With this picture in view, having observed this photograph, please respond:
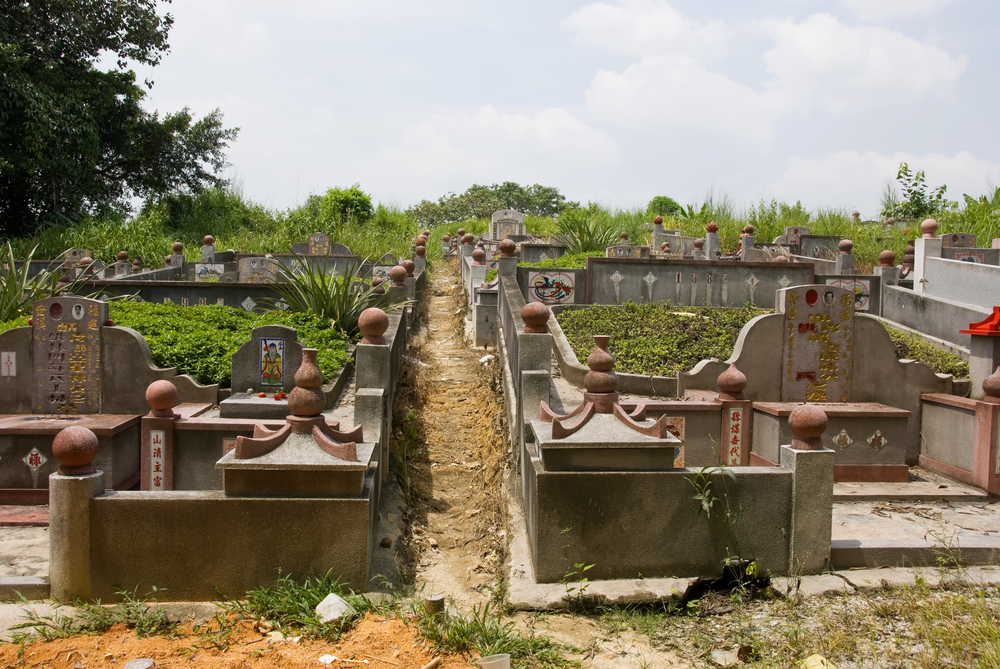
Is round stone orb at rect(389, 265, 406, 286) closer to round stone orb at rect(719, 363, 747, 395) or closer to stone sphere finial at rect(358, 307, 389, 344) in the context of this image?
stone sphere finial at rect(358, 307, 389, 344)

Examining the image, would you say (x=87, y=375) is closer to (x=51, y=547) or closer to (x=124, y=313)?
(x=51, y=547)

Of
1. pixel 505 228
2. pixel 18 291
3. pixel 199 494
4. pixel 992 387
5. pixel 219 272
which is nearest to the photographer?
pixel 199 494

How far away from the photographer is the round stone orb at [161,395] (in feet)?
20.6

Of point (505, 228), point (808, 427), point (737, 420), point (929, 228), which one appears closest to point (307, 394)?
point (808, 427)

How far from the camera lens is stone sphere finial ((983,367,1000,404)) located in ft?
23.4

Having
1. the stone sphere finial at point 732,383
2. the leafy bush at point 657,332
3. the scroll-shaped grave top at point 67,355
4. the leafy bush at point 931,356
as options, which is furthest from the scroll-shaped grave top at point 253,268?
the leafy bush at point 931,356

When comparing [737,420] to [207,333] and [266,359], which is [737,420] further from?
[207,333]

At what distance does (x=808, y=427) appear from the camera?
16.9 ft

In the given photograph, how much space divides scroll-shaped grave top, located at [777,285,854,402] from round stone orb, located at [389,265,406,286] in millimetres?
5929

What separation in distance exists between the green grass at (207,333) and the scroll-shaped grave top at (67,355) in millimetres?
965

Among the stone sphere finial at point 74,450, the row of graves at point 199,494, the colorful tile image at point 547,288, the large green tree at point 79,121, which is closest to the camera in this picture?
the stone sphere finial at point 74,450

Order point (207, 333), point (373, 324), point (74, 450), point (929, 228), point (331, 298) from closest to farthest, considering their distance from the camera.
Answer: point (74, 450) < point (373, 324) < point (207, 333) < point (331, 298) < point (929, 228)

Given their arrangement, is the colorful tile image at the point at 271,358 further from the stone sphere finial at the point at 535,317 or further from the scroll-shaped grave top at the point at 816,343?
the scroll-shaped grave top at the point at 816,343

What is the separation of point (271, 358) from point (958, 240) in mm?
13834
